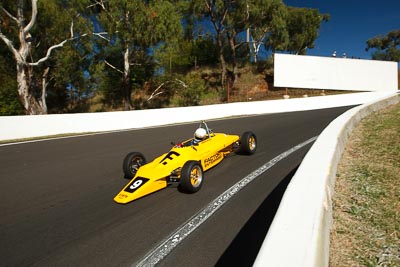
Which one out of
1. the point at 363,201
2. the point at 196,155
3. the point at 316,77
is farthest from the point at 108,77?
the point at 363,201

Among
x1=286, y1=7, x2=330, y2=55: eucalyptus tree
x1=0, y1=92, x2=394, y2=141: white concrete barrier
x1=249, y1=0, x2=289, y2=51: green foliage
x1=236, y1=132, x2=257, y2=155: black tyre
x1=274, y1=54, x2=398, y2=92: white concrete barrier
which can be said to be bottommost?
x1=236, y1=132, x2=257, y2=155: black tyre

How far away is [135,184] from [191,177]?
0.91m

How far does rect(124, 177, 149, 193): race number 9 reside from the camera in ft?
15.1

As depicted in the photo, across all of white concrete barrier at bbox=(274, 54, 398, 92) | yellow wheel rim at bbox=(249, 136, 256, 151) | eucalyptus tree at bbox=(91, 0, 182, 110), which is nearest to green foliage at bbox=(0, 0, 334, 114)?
eucalyptus tree at bbox=(91, 0, 182, 110)

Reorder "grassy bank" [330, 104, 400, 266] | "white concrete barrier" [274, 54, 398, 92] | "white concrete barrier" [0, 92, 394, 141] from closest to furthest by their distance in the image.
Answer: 1. "grassy bank" [330, 104, 400, 266]
2. "white concrete barrier" [0, 92, 394, 141]
3. "white concrete barrier" [274, 54, 398, 92]

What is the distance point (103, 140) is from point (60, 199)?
6.16 metres

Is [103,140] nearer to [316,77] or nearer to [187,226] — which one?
[187,226]

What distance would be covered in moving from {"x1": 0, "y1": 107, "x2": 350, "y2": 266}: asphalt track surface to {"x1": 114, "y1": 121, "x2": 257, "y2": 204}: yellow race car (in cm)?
16

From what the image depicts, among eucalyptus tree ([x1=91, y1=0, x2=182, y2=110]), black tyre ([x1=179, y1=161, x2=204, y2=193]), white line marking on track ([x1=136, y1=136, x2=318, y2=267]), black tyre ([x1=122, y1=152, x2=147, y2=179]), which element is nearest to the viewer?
white line marking on track ([x1=136, y1=136, x2=318, y2=267])

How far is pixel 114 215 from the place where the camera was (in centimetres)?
413

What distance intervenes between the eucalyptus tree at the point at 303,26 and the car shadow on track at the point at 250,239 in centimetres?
4969

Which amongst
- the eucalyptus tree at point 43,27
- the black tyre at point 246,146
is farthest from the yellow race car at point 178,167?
the eucalyptus tree at point 43,27

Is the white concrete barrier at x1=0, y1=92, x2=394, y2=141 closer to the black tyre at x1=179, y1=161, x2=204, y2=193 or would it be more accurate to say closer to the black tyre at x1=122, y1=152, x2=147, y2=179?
the black tyre at x1=122, y1=152, x2=147, y2=179

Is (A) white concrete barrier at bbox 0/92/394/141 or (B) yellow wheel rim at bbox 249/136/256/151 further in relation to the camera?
(A) white concrete barrier at bbox 0/92/394/141
